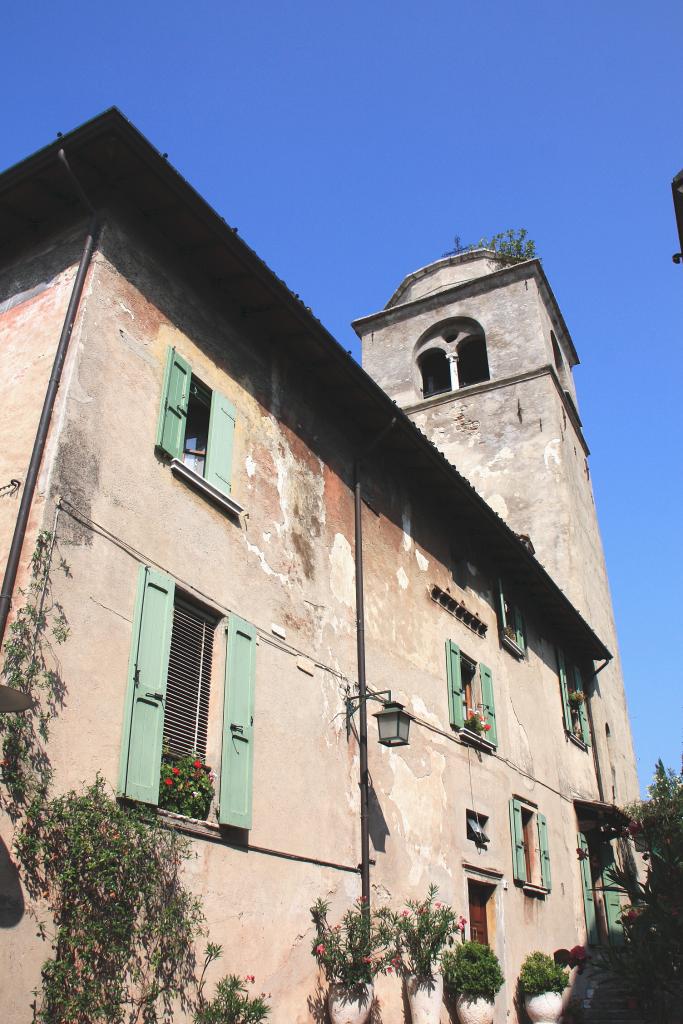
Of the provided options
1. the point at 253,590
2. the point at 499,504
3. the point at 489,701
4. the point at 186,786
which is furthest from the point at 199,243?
the point at 499,504

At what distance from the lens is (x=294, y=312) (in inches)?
408

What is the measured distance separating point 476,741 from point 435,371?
45.1 ft

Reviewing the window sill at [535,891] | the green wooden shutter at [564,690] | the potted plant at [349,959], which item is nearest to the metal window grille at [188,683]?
the potted plant at [349,959]

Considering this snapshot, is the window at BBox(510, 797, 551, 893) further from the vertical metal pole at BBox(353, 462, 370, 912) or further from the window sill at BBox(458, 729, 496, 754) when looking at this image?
the vertical metal pole at BBox(353, 462, 370, 912)

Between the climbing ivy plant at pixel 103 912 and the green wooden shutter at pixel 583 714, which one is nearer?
the climbing ivy plant at pixel 103 912

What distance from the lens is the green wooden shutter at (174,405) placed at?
8430mm

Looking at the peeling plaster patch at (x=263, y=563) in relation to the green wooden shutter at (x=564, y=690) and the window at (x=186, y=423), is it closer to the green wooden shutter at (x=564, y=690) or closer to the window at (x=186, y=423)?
the window at (x=186, y=423)

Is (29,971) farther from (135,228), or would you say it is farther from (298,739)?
(135,228)

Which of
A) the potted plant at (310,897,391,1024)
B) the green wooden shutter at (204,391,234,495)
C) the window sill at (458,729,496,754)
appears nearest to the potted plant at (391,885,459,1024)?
the potted plant at (310,897,391,1024)

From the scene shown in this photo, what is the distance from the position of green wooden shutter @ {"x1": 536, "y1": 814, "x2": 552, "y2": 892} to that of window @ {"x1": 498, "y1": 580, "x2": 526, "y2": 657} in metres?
2.69

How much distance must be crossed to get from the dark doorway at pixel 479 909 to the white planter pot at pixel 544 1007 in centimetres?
92

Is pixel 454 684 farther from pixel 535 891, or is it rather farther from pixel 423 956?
pixel 423 956

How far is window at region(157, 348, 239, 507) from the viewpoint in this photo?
8.50m

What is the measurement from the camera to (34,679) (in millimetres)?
6336
